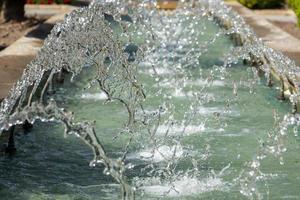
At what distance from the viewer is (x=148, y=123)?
8031 millimetres

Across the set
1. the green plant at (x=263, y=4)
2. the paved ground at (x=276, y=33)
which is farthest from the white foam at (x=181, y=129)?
the green plant at (x=263, y=4)

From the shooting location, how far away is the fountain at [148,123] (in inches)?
231

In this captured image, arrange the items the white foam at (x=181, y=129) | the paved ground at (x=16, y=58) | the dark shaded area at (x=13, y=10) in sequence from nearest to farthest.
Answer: the white foam at (x=181, y=129) < the paved ground at (x=16, y=58) < the dark shaded area at (x=13, y=10)

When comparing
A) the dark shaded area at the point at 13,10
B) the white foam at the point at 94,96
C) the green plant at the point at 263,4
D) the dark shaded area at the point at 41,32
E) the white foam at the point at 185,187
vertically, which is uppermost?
the white foam at the point at 185,187

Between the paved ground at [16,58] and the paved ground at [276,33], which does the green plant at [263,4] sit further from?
the paved ground at [16,58]

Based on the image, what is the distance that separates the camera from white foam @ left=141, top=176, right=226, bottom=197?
5848 mm

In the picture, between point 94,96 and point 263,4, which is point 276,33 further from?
point 263,4

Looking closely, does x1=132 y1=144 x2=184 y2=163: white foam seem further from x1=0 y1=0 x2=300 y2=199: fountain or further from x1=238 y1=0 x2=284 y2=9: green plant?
x1=238 y1=0 x2=284 y2=9: green plant

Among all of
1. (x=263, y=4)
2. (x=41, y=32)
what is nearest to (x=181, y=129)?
(x=41, y=32)

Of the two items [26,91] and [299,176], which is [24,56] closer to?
[26,91]

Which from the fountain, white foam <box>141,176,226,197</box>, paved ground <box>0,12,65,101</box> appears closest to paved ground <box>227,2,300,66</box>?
the fountain

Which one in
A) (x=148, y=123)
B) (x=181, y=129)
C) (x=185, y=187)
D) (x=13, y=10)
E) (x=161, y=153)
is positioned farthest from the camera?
(x=13, y=10)

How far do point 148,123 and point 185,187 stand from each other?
2090 mm

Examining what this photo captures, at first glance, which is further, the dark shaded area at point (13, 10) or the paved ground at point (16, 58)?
the dark shaded area at point (13, 10)
